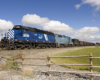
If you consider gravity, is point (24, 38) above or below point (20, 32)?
below

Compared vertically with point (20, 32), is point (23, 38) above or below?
below

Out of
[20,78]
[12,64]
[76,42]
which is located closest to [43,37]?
[12,64]

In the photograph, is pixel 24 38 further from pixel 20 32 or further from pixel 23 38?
pixel 20 32

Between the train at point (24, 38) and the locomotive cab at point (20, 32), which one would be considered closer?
the train at point (24, 38)

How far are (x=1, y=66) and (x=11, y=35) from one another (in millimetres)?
11355

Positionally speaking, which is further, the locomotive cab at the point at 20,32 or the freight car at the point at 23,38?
the locomotive cab at the point at 20,32

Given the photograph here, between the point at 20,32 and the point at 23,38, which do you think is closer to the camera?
the point at 20,32

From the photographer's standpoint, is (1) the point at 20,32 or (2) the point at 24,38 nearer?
(1) the point at 20,32

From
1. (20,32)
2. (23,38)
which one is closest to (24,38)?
(23,38)

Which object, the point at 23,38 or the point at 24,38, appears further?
the point at 24,38

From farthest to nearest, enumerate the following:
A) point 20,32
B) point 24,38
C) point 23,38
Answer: point 24,38, point 23,38, point 20,32

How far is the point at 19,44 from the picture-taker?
18.2m

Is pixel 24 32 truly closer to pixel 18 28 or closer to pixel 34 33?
pixel 18 28

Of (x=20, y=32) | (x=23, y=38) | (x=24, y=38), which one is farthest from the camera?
(x=24, y=38)
